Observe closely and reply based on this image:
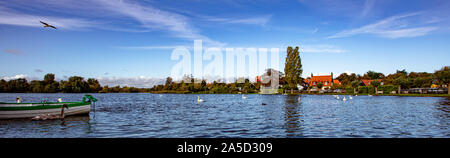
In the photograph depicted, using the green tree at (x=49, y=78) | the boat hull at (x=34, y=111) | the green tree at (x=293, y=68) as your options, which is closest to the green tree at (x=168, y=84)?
the green tree at (x=49, y=78)

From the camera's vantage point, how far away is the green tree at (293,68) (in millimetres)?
112250

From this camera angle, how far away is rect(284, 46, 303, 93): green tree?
11225cm

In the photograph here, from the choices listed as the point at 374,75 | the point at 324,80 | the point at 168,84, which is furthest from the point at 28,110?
the point at 374,75

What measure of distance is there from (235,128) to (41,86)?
19026cm

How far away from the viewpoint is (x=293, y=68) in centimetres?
11231

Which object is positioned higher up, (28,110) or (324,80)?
(324,80)

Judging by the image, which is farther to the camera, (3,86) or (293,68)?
(3,86)

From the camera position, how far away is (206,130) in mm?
21188

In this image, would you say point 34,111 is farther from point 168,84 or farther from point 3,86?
point 3,86

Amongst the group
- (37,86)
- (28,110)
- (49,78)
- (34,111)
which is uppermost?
(49,78)

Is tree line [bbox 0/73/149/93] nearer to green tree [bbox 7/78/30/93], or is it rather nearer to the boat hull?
green tree [bbox 7/78/30/93]
